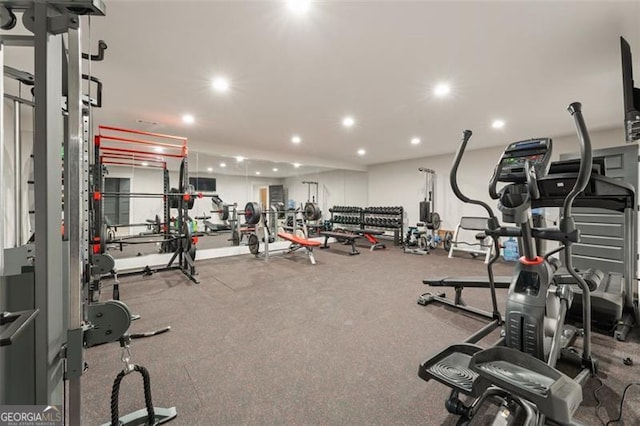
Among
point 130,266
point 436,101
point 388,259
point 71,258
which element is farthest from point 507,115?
→ point 130,266

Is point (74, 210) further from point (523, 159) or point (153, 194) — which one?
point (153, 194)

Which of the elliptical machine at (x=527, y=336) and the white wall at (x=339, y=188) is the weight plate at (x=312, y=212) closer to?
the white wall at (x=339, y=188)

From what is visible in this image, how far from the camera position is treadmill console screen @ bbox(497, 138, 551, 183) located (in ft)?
4.99

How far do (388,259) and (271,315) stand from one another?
11.2 ft

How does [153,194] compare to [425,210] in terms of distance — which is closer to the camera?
[153,194]

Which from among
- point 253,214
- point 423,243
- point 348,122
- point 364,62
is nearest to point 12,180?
point 364,62

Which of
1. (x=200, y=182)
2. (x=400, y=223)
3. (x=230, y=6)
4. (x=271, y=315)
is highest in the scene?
(x=230, y=6)

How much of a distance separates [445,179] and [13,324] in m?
7.57

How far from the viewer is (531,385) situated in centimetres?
116

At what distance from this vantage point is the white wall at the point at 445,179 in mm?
5061

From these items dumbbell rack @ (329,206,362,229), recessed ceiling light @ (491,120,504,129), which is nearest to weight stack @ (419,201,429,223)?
dumbbell rack @ (329,206,362,229)

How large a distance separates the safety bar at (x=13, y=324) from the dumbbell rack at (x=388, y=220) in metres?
7.11

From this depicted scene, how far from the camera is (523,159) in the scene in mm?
1566

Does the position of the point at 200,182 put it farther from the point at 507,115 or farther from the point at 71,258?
the point at 507,115
